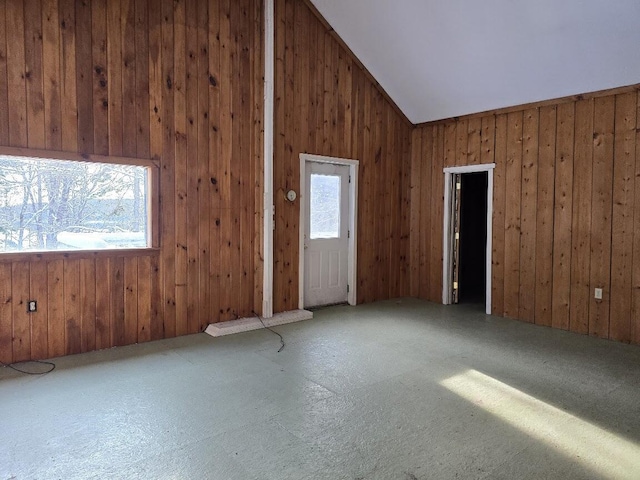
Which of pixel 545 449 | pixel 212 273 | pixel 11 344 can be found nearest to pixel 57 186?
pixel 11 344

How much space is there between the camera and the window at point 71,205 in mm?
3742

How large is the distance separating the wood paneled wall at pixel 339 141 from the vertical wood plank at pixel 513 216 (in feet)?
5.24

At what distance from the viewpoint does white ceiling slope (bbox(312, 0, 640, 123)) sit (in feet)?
13.6

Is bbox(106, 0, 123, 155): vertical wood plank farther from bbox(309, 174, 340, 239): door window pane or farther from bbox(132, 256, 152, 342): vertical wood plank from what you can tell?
bbox(309, 174, 340, 239): door window pane

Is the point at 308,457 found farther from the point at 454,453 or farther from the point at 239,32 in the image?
the point at 239,32

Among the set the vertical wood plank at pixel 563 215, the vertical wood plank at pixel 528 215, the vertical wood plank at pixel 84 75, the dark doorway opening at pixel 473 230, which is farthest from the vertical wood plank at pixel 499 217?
the vertical wood plank at pixel 84 75

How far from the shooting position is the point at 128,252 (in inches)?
169

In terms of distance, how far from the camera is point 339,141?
5957 mm

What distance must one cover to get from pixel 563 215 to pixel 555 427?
117 inches

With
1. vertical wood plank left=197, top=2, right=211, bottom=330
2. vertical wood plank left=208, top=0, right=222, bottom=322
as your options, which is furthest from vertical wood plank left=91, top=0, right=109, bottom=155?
vertical wood plank left=208, top=0, right=222, bottom=322

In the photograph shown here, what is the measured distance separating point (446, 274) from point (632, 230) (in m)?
2.34

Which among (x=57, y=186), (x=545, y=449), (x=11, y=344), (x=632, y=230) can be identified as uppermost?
(x=57, y=186)

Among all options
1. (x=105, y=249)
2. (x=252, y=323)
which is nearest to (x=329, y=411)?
(x=252, y=323)

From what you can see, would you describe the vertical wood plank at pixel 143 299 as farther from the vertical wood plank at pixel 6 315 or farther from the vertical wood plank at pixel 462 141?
the vertical wood plank at pixel 462 141
